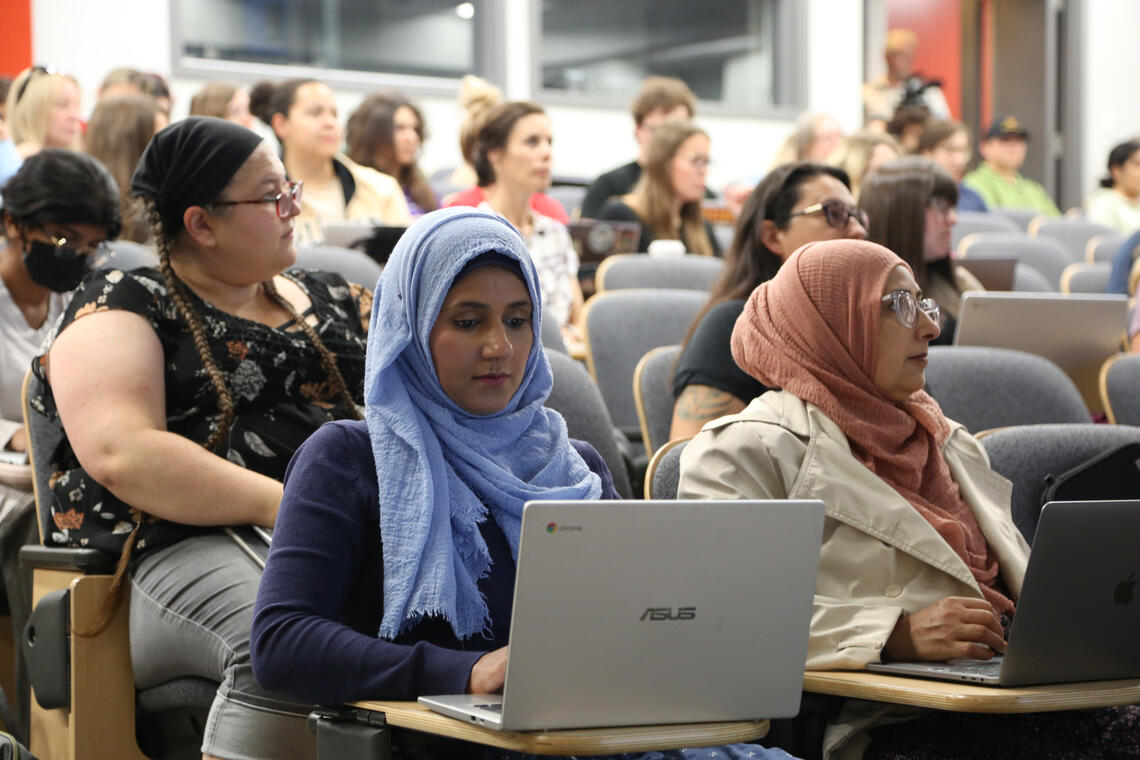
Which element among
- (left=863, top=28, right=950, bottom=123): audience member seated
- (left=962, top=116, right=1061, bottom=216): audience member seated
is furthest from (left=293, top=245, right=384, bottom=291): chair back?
(left=863, top=28, right=950, bottom=123): audience member seated

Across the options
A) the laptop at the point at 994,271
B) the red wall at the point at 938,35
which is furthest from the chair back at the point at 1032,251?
the red wall at the point at 938,35

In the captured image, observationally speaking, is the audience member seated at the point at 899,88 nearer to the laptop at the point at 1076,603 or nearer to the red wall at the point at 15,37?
the red wall at the point at 15,37

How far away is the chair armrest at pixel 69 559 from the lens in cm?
209

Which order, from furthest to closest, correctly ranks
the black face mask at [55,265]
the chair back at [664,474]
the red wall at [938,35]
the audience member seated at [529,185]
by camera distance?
the red wall at [938,35] → the audience member seated at [529,185] → the black face mask at [55,265] → the chair back at [664,474]

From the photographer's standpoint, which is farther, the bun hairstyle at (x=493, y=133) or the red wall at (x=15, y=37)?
the red wall at (x=15, y=37)

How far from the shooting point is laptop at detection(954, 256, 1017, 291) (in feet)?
13.5

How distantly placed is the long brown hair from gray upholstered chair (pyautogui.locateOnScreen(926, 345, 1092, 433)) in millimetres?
2354

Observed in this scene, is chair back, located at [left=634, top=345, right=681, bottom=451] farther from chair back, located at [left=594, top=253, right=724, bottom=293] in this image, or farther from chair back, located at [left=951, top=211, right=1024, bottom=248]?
chair back, located at [left=951, top=211, right=1024, bottom=248]

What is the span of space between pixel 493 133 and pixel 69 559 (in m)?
2.86

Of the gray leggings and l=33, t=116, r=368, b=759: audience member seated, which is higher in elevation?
l=33, t=116, r=368, b=759: audience member seated

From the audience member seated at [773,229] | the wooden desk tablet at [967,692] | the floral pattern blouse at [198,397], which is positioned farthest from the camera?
the audience member seated at [773,229]

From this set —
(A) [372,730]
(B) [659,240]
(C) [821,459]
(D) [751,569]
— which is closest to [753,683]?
(D) [751,569]

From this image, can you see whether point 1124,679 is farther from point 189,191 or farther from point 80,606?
point 189,191

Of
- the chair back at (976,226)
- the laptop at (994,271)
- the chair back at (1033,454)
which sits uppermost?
the chair back at (976,226)
